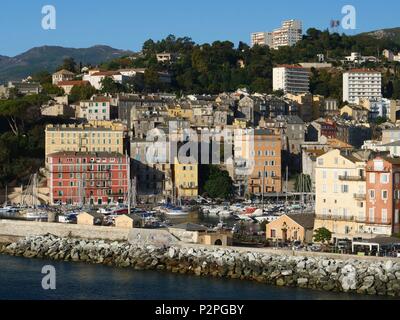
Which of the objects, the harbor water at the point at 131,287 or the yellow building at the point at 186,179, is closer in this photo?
the harbor water at the point at 131,287

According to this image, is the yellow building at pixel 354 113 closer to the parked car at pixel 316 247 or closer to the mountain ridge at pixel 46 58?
the parked car at pixel 316 247

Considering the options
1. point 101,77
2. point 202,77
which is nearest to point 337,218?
point 101,77

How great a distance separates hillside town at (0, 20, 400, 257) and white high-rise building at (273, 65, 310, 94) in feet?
0.28

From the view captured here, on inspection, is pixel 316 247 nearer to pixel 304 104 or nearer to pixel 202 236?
pixel 202 236

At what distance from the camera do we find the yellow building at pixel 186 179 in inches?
1623

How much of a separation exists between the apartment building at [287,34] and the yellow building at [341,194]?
198 feet

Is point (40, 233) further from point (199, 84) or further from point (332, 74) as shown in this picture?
point (332, 74)

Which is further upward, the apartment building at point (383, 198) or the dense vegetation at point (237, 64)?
the dense vegetation at point (237, 64)

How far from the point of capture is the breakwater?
19.7 meters

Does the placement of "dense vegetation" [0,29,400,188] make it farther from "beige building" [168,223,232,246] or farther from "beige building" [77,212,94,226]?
"beige building" [168,223,232,246]

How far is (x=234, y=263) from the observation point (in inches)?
845

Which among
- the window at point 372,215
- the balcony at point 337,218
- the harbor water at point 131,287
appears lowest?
the harbor water at point 131,287

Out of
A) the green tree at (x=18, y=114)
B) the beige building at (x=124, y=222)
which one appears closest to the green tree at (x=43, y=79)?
the green tree at (x=18, y=114)

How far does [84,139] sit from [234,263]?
22311 millimetres
